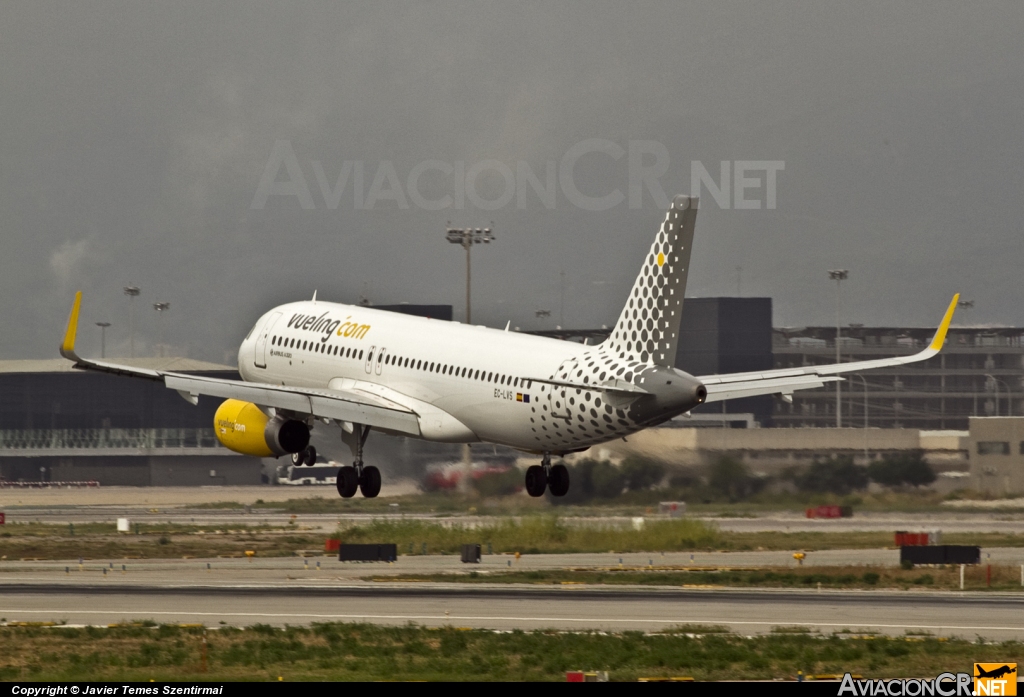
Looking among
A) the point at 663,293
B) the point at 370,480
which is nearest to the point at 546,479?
the point at 370,480

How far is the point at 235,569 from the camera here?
7188cm

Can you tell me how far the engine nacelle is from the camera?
6147 cm

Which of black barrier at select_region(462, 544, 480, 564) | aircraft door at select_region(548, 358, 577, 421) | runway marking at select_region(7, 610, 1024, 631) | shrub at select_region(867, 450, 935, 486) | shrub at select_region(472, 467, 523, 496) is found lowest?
runway marking at select_region(7, 610, 1024, 631)

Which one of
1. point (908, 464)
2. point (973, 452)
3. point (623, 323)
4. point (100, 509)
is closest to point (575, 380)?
point (623, 323)

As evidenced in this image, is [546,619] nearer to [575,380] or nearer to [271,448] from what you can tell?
[575,380]

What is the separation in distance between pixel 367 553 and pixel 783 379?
24937 millimetres

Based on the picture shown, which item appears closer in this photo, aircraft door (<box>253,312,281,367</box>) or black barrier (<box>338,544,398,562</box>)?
aircraft door (<box>253,312,281,367</box>)

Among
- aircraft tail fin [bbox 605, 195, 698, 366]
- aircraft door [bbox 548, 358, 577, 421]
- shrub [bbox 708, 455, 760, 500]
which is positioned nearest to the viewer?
aircraft tail fin [bbox 605, 195, 698, 366]

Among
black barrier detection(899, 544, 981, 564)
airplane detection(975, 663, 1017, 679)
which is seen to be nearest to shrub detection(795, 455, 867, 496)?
black barrier detection(899, 544, 981, 564)

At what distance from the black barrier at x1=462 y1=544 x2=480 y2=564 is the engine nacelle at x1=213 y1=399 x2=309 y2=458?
14887 millimetres

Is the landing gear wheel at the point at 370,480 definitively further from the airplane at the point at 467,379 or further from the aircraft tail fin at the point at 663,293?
the aircraft tail fin at the point at 663,293

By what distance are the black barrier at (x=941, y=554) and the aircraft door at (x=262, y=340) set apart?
98.5ft

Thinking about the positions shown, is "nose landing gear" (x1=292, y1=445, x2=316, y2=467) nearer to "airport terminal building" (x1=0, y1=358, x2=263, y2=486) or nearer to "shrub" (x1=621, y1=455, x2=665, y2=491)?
"shrub" (x1=621, y1=455, x2=665, y2=491)

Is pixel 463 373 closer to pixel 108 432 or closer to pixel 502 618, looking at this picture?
pixel 502 618
